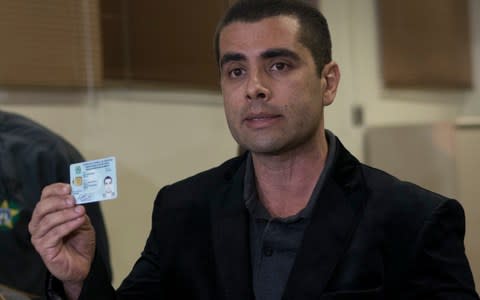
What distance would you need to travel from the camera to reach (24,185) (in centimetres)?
268

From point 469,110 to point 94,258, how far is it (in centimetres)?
380

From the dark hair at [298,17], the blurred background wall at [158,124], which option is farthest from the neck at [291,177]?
the blurred background wall at [158,124]

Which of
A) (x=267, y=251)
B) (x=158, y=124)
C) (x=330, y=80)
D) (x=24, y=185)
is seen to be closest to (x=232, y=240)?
(x=267, y=251)

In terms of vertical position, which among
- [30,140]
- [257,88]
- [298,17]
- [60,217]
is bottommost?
[60,217]

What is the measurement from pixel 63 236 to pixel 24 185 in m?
1.18

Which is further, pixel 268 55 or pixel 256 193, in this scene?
pixel 256 193

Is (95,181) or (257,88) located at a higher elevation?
(257,88)

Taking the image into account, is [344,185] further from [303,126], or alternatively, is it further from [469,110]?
[469,110]

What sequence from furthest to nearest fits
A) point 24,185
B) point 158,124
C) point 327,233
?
point 158,124 < point 24,185 < point 327,233

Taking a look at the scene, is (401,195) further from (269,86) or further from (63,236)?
(63,236)

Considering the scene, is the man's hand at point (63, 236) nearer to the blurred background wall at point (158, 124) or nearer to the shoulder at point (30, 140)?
the shoulder at point (30, 140)

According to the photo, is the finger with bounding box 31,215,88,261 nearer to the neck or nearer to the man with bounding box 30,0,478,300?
the man with bounding box 30,0,478,300

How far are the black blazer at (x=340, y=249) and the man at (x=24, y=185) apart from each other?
87 centimetres

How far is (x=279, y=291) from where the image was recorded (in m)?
1.64
